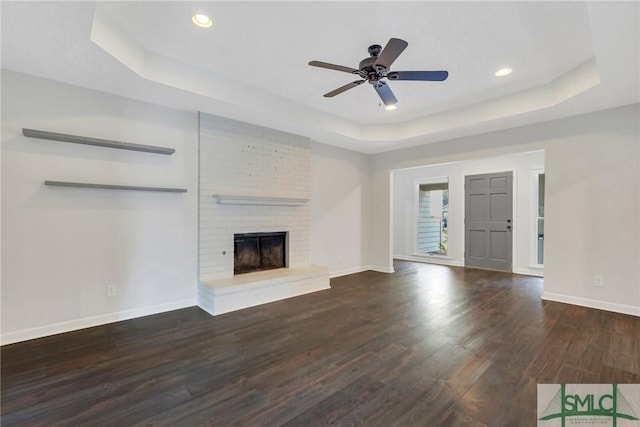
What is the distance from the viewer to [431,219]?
8.02 metres

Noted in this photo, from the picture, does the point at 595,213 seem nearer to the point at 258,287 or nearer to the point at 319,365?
the point at 319,365

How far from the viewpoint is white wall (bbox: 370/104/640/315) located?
348 centimetres

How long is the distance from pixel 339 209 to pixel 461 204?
3221 millimetres

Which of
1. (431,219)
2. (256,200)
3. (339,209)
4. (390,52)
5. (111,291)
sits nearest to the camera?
(390,52)

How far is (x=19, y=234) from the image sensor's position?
107 inches

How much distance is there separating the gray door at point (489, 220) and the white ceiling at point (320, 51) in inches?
98.6

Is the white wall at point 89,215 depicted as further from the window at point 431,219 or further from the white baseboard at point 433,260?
the window at point 431,219

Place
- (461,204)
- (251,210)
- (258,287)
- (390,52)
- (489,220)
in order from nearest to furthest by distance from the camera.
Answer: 1. (390,52)
2. (258,287)
3. (251,210)
4. (489,220)
5. (461,204)

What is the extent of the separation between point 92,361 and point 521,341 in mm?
3864

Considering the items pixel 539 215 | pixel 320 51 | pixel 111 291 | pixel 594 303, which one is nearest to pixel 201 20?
pixel 320 51

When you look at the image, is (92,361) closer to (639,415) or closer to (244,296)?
(244,296)
